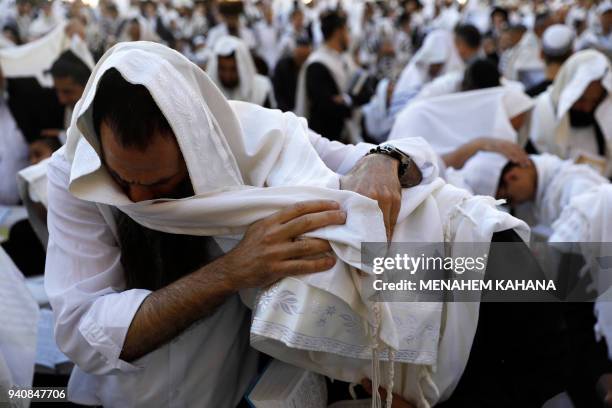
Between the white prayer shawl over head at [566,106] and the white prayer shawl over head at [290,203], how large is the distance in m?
3.10

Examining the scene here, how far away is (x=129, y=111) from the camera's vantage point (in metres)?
1.25

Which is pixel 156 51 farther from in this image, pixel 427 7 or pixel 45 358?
pixel 427 7

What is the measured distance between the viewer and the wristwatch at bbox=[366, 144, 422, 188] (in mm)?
1469

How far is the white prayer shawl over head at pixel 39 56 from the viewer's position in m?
5.28

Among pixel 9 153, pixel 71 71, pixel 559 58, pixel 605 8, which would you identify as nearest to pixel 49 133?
pixel 9 153

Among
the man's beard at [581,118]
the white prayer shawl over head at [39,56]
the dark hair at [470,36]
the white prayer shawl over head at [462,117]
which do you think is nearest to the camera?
the white prayer shawl over head at [462,117]

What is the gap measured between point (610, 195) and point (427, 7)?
15164 millimetres

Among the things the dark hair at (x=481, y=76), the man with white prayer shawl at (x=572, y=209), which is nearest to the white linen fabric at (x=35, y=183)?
the man with white prayer shawl at (x=572, y=209)

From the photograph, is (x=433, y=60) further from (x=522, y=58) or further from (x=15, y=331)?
(x=15, y=331)

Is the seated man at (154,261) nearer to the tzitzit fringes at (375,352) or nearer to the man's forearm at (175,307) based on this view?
the man's forearm at (175,307)

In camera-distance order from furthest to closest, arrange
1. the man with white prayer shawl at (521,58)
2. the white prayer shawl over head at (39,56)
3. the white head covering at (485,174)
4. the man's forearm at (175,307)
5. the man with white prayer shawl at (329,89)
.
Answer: the man with white prayer shawl at (521,58)
the man with white prayer shawl at (329,89)
the white prayer shawl over head at (39,56)
the white head covering at (485,174)
the man's forearm at (175,307)

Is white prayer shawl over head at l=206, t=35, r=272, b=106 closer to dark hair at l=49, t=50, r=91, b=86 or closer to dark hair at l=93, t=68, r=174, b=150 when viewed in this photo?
dark hair at l=49, t=50, r=91, b=86

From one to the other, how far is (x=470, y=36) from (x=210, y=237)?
4639 mm

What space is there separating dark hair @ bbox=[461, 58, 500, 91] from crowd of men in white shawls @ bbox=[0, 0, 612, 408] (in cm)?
1
